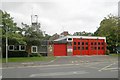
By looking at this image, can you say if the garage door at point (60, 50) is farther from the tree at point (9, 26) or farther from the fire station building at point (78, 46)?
the tree at point (9, 26)

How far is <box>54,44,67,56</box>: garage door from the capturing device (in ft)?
162

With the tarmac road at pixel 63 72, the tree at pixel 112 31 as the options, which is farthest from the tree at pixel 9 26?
the tree at pixel 112 31

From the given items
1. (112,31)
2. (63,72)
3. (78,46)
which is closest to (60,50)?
(78,46)

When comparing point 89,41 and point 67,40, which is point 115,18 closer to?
point 89,41

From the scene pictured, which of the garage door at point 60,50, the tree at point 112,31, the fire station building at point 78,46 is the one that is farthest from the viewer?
the tree at point 112,31

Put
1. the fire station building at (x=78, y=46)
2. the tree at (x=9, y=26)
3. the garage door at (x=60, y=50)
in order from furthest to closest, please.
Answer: the fire station building at (x=78, y=46) < the garage door at (x=60, y=50) < the tree at (x=9, y=26)

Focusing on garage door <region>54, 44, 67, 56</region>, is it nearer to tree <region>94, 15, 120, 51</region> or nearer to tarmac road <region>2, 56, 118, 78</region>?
tree <region>94, 15, 120, 51</region>

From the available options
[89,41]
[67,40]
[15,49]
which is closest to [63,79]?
[15,49]

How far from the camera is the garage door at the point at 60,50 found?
4937cm

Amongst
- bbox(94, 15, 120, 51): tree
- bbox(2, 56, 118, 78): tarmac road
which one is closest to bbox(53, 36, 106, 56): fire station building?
bbox(94, 15, 120, 51): tree

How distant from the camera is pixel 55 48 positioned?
Answer: 4931 cm

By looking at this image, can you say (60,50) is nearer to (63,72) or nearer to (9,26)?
(9,26)

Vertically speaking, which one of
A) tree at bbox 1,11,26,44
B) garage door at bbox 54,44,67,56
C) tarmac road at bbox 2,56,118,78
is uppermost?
tree at bbox 1,11,26,44

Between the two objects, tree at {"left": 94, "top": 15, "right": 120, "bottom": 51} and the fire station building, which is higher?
tree at {"left": 94, "top": 15, "right": 120, "bottom": 51}
